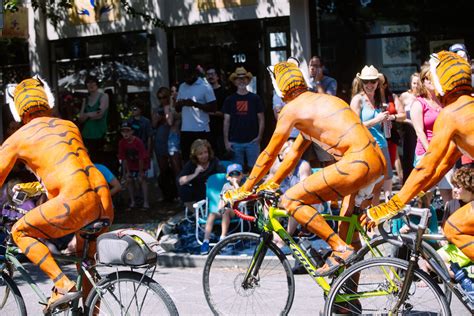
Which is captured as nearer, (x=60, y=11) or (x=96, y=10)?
(x=96, y=10)

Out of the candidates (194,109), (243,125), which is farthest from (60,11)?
(243,125)

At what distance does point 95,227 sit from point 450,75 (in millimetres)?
2626

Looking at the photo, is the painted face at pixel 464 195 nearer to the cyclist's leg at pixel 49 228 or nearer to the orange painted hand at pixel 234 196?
the orange painted hand at pixel 234 196

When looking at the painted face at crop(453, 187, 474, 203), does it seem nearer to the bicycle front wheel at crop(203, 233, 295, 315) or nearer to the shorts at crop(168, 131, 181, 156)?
the bicycle front wheel at crop(203, 233, 295, 315)

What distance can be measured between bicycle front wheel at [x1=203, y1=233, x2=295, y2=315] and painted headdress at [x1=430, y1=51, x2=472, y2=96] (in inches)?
71.1

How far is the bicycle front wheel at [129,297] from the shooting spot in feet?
16.5

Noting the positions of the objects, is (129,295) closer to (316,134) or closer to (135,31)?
(316,134)

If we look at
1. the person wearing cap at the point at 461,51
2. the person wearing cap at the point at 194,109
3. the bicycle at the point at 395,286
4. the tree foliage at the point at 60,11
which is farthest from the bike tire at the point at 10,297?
the tree foliage at the point at 60,11

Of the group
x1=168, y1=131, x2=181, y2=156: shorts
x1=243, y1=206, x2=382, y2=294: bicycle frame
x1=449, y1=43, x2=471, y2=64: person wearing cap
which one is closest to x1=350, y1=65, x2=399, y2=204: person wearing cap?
x1=449, y1=43, x2=471, y2=64: person wearing cap

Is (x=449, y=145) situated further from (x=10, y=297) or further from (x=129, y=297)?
(x=10, y=297)

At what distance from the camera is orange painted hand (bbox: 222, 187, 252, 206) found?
6078mm

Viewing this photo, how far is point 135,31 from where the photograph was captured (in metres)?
15.3

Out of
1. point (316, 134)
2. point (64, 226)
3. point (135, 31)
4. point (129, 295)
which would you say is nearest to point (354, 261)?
point (316, 134)

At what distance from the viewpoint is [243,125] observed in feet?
36.2
